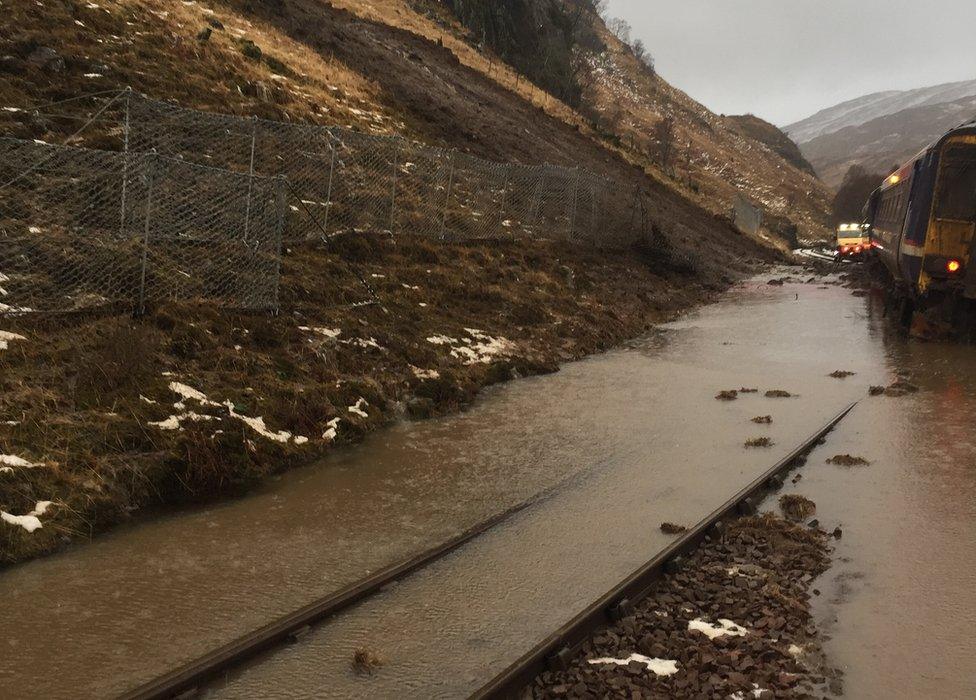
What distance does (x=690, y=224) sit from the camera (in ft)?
126

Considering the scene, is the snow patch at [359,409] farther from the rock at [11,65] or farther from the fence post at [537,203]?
the fence post at [537,203]

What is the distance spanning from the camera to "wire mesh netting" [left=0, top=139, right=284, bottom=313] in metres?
9.70

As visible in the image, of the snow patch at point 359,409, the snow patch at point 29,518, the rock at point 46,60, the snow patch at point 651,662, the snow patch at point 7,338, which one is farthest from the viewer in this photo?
the rock at point 46,60

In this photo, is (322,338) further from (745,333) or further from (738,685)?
(745,333)

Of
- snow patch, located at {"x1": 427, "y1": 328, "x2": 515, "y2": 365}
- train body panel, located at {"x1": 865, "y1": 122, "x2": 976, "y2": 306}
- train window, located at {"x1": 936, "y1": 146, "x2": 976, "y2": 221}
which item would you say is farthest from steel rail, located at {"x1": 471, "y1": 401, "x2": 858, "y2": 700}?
train window, located at {"x1": 936, "y1": 146, "x2": 976, "y2": 221}

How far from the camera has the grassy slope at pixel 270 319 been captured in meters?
7.35

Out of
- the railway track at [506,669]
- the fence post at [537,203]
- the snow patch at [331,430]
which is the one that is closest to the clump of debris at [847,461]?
the railway track at [506,669]

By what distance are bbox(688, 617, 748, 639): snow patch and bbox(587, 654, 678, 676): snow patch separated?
1.52 feet

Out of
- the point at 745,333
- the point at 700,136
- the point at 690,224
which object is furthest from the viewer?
the point at 700,136

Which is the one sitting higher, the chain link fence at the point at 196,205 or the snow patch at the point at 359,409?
the chain link fence at the point at 196,205

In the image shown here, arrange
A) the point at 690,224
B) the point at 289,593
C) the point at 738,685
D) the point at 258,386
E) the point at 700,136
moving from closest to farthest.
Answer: the point at 738,685, the point at 289,593, the point at 258,386, the point at 690,224, the point at 700,136

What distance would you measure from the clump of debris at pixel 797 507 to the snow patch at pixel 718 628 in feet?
7.47

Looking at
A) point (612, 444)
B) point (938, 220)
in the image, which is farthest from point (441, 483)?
point (938, 220)

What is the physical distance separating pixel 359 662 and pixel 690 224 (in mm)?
36208
